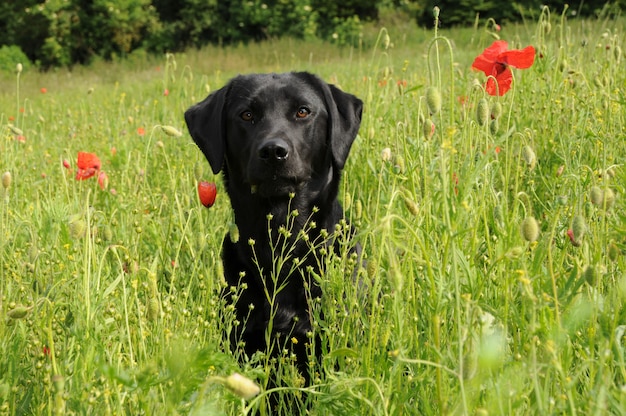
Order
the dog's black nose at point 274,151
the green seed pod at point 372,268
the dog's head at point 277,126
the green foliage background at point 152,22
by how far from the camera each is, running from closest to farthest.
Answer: the green seed pod at point 372,268 < the dog's black nose at point 274,151 < the dog's head at point 277,126 < the green foliage background at point 152,22

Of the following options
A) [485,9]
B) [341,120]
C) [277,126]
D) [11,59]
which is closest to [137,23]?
[11,59]

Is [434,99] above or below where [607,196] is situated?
above

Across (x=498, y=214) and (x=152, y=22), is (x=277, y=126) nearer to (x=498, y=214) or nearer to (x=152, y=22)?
(x=498, y=214)

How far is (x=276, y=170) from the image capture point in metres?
2.72

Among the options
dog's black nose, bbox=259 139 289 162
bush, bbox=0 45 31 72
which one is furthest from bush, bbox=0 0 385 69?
dog's black nose, bbox=259 139 289 162

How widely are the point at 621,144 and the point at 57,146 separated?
386 centimetres

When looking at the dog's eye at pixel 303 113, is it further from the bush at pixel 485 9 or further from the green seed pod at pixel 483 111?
the bush at pixel 485 9

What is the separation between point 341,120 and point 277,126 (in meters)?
0.33

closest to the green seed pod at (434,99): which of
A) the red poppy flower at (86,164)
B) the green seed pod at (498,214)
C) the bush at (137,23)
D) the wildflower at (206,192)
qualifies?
the green seed pod at (498,214)

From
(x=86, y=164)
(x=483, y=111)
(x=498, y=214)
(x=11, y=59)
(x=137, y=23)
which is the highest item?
(x=483, y=111)

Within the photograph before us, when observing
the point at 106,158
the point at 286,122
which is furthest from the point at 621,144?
the point at 106,158

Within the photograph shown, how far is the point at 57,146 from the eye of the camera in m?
5.17

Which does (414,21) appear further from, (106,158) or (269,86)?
(269,86)

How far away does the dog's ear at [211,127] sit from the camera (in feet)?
9.88
